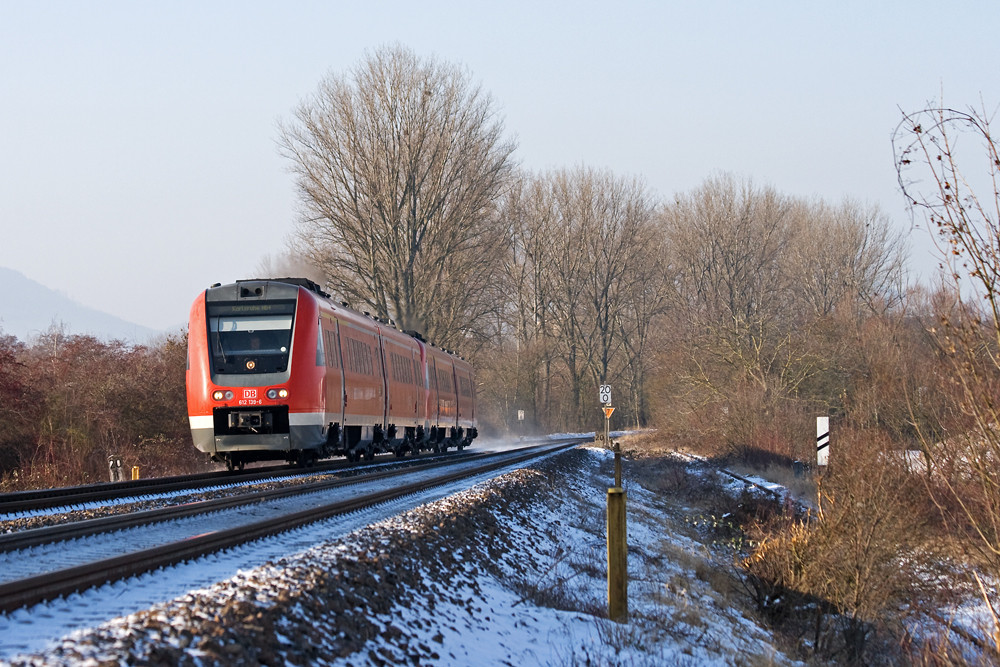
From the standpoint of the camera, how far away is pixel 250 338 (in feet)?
56.5

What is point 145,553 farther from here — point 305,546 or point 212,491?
point 212,491

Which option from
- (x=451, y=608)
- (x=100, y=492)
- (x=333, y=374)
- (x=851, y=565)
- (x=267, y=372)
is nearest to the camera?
(x=451, y=608)

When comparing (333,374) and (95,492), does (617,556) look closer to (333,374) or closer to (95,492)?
(95,492)

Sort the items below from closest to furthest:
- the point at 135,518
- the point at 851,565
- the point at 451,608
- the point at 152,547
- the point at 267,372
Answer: the point at 451,608
the point at 152,547
the point at 135,518
the point at 851,565
the point at 267,372

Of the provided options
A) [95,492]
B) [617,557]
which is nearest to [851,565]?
[617,557]

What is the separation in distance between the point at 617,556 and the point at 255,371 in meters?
10.9

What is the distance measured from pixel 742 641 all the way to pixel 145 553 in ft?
16.5

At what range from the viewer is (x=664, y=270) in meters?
65.6

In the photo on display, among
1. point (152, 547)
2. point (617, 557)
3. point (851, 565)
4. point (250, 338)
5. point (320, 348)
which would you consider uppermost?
point (250, 338)

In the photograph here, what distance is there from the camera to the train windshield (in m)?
17.0

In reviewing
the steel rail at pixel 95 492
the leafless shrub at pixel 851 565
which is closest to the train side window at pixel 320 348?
the steel rail at pixel 95 492

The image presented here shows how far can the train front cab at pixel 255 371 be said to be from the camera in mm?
16828

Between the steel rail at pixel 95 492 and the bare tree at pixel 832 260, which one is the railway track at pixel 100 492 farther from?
the bare tree at pixel 832 260

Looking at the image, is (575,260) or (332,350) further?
(575,260)
